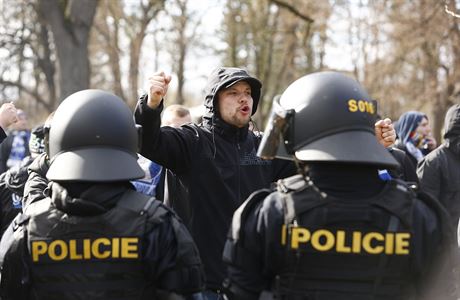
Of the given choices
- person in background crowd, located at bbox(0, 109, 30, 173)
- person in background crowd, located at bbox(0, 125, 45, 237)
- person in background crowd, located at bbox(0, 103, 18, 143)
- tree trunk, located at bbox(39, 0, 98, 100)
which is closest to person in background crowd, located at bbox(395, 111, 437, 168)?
person in background crowd, located at bbox(0, 125, 45, 237)

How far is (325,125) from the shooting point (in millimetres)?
2611

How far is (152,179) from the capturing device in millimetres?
5125

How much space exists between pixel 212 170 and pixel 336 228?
1.53 metres

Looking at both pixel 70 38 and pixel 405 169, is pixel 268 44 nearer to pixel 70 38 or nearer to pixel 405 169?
pixel 70 38

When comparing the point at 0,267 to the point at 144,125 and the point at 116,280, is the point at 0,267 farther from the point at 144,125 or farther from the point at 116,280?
the point at 144,125

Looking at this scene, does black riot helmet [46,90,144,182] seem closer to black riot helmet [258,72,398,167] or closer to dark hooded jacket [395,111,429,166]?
black riot helmet [258,72,398,167]

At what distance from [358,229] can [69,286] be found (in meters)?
1.16

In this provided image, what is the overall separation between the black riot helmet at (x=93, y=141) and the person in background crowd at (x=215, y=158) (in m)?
0.74

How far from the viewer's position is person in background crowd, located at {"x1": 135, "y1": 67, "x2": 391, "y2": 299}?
3.79 meters

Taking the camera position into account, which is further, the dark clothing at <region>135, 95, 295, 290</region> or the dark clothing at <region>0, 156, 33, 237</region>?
the dark clothing at <region>0, 156, 33, 237</region>

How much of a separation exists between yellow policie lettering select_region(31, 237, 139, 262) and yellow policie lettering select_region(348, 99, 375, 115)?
1.00m

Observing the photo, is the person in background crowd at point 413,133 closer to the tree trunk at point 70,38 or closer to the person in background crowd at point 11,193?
the person in background crowd at point 11,193

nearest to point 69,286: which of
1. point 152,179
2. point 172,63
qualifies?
point 152,179

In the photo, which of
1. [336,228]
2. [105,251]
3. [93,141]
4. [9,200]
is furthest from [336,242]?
[9,200]
